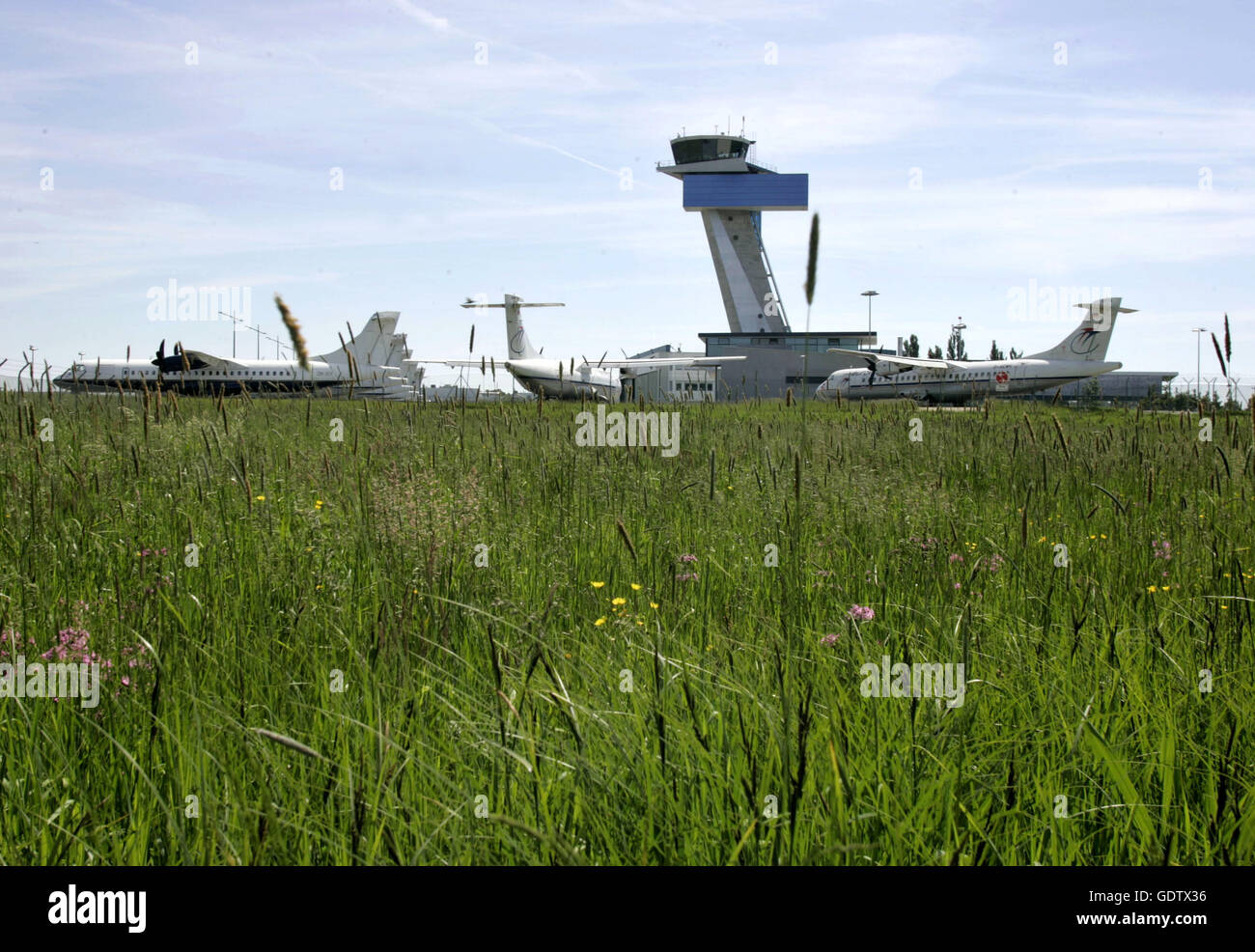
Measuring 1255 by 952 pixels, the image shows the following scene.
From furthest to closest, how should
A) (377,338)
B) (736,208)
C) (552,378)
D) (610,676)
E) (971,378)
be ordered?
(736,208)
(377,338)
(971,378)
(552,378)
(610,676)

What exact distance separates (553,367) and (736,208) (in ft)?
149

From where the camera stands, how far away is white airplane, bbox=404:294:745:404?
40125 mm

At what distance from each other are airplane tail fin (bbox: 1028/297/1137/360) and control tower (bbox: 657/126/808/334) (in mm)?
35734

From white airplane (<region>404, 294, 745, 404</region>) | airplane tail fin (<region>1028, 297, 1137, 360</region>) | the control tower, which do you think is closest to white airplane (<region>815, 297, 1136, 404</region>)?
airplane tail fin (<region>1028, 297, 1137, 360</region>)

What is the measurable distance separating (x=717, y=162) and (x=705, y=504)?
8288cm

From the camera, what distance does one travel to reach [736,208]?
264ft

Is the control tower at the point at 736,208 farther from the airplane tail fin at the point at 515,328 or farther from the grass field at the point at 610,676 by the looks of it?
the grass field at the point at 610,676

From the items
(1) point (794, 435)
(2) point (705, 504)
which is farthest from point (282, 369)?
(2) point (705, 504)

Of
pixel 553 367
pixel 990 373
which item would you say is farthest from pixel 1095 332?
pixel 553 367

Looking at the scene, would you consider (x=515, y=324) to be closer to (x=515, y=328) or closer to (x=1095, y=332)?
(x=515, y=328)

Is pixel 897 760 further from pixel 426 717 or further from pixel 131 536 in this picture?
pixel 131 536

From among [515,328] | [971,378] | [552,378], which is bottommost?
[552,378]

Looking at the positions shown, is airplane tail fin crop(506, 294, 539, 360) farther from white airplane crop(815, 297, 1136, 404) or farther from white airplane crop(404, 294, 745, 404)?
white airplane crop(815, 297, 1136, 404)
